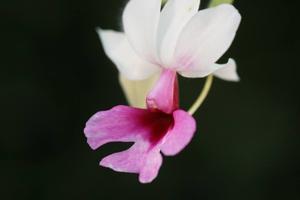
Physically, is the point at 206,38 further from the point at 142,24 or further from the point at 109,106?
the point at 109,106

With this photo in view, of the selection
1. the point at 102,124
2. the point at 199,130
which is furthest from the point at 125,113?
the point at 199,130

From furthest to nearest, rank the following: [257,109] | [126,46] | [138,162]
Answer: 1. [257,109]
2. [126,46]
3. [138,162]

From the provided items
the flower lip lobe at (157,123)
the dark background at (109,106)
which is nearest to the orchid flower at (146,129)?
the flower lip lobe at (157,123)

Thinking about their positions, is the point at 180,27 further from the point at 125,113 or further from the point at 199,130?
the point at 199,130

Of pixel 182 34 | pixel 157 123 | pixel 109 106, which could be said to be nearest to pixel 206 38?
pixel 182 34

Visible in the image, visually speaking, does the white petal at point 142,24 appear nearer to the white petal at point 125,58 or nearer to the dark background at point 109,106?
the white petal at point 125,58

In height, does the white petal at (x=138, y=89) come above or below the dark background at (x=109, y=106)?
above
